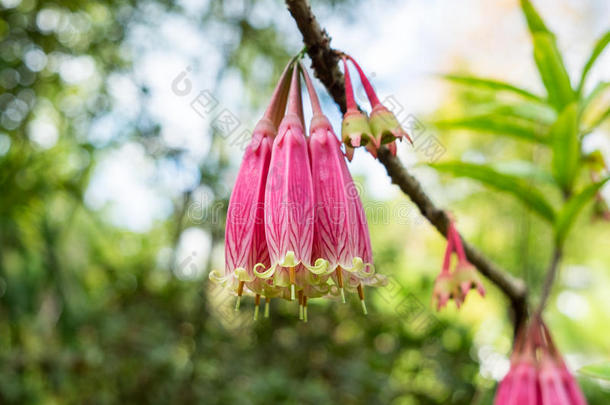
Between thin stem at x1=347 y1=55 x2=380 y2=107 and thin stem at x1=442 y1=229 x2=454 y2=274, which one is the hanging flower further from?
thin stem at x1=442 y1=229 x2=454 y2=274

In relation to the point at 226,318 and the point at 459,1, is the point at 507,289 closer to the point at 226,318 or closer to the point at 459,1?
the point at 226,318

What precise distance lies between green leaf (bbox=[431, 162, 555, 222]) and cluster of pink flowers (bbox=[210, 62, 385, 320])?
357 mm

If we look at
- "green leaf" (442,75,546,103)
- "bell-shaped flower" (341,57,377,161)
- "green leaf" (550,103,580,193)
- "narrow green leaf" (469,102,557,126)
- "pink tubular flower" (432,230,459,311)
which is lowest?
"pink tubular flower" (432,230,459,311)

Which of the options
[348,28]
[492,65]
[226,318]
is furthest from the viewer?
[492,65]

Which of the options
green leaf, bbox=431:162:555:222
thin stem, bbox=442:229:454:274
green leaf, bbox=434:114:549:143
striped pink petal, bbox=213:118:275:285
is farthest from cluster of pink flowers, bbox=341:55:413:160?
green leaf, bbox=434:114:549:143

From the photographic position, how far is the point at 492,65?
5078 millimetres

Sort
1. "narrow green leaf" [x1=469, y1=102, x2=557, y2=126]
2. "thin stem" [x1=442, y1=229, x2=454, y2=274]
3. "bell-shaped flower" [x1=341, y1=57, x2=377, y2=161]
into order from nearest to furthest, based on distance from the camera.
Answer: "bell-shaped flower" [x1=341, y1=57, x2=377, y2=161] → "thin stem" [x1=442, y1=229, x2=454, y2=274] → "narrow green leaf" [x1=469, y1=102, x2=557, y2=126]

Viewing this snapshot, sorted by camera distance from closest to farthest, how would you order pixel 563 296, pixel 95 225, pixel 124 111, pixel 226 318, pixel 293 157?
1. pixel 293 157
2. pixel 226 318
3. pixel 124 111
4. pixel 95 225
5. pixel 563 296

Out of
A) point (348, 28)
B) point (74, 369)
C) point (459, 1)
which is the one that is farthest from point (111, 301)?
point (459, 1)

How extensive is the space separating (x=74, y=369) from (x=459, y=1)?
6.03m

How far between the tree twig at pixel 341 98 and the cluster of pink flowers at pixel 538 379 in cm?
10

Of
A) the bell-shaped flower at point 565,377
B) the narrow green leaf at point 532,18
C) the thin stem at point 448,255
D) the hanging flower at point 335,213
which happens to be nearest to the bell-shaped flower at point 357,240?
the hanging flower at point 335,213

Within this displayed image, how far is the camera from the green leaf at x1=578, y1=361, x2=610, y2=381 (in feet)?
1.74

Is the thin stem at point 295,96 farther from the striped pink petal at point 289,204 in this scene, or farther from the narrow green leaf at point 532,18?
the narrow green leaf at point 532,18
